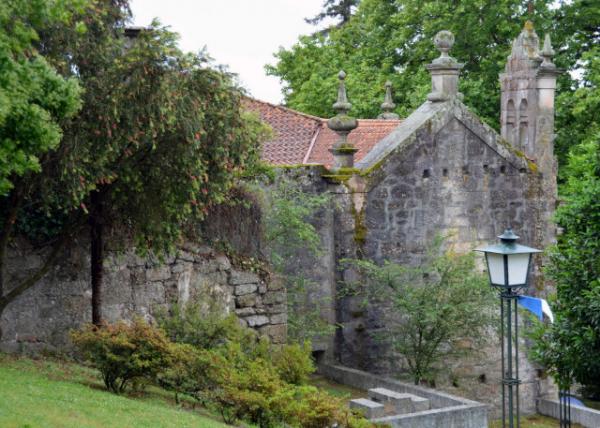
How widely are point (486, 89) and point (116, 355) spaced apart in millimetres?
22118

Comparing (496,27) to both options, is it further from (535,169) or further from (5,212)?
(5,212)

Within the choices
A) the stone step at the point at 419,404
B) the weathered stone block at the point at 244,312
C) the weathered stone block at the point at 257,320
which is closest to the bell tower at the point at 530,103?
the weathered stone block at the point at 257,320

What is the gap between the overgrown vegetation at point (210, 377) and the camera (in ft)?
47.5

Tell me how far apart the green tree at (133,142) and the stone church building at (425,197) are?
2.54 m

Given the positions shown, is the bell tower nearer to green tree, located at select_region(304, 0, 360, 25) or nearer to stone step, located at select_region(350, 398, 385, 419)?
stone step, located at select_region(350, 398, 385, 419)

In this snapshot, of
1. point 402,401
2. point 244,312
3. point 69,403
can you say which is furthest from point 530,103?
point 69,403

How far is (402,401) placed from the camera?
661 inches

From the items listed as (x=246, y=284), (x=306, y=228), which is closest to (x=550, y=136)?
(x=306, y=228)

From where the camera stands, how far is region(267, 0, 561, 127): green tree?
3462 centimetres

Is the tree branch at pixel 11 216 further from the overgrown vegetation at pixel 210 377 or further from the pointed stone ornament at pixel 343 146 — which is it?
the pointed stone ornament at pixel 343 146

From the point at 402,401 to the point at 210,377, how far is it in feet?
10.2

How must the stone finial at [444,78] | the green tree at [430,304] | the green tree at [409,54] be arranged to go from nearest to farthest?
the green tree at [430,304] → the stone finial at [444,78] → the green tree at [409,54]

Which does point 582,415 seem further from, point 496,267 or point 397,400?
point 496,267

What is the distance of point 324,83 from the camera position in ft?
124
